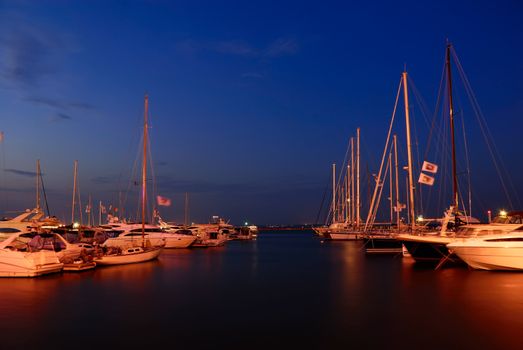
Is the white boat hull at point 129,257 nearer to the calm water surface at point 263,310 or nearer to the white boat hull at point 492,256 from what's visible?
the calm water surface at point 263,310

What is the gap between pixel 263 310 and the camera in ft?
74.0

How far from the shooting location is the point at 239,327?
62.0ft

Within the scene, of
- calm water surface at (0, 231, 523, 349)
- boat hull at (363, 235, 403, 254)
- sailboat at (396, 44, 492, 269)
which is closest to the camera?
calm water surface at (0, 231, 523, 349)

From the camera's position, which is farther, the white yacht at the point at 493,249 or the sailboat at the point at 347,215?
the sailboat at the point at 347,215

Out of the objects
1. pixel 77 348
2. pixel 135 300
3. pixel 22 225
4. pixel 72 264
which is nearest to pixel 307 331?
pixel 77 348

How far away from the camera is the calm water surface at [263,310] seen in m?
16.9

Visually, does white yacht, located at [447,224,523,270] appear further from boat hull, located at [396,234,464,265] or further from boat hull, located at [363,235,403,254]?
boat hull, located at [363,235,403,254]

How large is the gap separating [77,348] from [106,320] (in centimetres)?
419

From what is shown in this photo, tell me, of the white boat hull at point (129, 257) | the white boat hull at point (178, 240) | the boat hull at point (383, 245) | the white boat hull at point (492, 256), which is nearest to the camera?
the white boat hull at point (492, 256)

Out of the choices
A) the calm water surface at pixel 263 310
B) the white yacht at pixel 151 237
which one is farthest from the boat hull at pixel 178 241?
the calm water surface at pixel 263 310

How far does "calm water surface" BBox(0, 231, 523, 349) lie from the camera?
16.9m

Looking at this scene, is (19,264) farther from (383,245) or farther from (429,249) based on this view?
(383,245)

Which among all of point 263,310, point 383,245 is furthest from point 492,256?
point 383,245

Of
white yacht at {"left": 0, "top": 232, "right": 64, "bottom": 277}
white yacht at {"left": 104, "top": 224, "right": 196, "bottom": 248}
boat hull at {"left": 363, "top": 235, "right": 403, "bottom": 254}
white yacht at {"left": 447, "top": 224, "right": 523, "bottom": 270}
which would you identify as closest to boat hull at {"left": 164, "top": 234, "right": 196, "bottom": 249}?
white yacht at {"left": 104, "top": 224, "right": 196, "bottom": 248}
